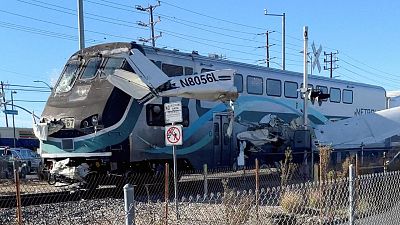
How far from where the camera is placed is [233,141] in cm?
1625

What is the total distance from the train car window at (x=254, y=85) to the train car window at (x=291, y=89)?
1758 mm

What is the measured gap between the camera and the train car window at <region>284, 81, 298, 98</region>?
1902 cm

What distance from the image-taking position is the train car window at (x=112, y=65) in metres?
13.6

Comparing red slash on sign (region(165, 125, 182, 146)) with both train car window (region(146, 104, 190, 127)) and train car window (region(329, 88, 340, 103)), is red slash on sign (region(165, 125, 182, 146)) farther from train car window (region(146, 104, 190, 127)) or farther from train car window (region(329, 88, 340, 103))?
train car window (region(329, 88, 340, 103))

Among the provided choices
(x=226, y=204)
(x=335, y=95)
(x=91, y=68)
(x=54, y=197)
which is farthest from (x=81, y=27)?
(x=226, y=204)

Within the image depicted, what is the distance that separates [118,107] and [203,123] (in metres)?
3.11

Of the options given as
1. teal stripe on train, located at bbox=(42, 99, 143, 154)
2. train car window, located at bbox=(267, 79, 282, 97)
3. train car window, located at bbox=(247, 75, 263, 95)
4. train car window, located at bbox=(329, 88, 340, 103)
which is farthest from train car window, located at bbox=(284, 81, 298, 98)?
teal stripe on train, located at bbox=(42, 99, 143, 154)

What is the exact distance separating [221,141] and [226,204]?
918 centimetres

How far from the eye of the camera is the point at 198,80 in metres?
13.9

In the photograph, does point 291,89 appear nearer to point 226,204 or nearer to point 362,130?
point 362,130

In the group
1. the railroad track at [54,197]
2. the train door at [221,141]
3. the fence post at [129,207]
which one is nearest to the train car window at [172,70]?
the train door at [221,141]

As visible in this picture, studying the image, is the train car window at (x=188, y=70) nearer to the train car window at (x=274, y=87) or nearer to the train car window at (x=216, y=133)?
the train car window at (x=216, y=133)

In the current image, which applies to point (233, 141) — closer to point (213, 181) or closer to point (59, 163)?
point (213, 181)

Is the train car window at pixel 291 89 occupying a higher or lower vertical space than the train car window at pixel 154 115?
higher
